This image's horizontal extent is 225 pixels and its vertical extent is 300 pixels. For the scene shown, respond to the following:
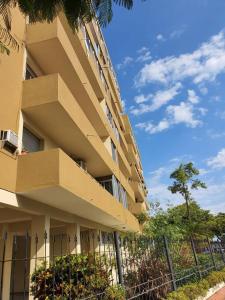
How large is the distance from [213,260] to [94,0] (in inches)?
551

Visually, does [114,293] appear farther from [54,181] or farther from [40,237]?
[40,237]

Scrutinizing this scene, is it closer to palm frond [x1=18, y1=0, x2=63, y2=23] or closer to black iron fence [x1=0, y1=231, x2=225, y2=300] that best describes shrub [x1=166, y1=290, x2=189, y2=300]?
black iron fence [x1=0, y1=231, x2=225, y2=300]

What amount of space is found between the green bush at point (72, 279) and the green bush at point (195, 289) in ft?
9.78

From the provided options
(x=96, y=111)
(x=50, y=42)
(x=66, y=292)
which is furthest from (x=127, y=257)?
(x=96, y=111)

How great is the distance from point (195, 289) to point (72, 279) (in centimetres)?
583

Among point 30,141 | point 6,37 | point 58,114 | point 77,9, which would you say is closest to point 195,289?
point 58,114

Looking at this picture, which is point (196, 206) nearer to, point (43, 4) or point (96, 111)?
point (96, 111)

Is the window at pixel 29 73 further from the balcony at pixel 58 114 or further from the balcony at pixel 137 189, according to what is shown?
the balcony at pixel 137 189

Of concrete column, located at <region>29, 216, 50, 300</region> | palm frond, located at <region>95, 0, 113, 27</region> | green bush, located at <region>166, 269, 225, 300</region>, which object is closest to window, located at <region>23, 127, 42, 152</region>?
concrete column, located at <region>29, 216, 50, 300</region>

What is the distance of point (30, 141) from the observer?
37.1ft

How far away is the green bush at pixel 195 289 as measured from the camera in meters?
8.34

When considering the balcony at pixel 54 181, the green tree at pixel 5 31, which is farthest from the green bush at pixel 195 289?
the green tree at pixel 5 31

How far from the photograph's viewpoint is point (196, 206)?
1676 inches

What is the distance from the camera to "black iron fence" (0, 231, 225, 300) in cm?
588
